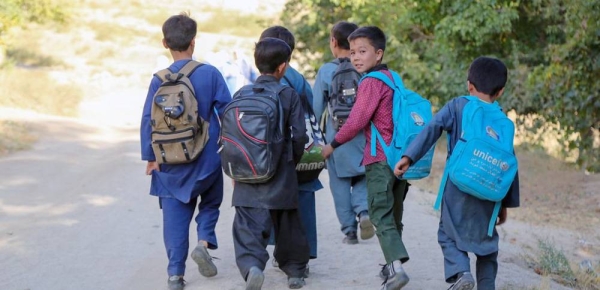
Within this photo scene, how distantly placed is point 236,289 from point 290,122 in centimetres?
113

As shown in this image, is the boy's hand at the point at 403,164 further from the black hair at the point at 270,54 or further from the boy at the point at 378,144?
the black hair at the point at 270,54

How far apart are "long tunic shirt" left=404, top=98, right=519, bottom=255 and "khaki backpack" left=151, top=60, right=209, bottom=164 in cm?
134

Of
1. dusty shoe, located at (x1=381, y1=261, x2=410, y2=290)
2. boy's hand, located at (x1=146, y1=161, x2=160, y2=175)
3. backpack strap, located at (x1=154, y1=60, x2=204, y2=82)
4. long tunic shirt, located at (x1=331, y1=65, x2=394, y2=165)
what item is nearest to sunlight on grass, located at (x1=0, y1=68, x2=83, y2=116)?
boy's hand, located at (x1=146, y1=161, x2=160, y2=175)

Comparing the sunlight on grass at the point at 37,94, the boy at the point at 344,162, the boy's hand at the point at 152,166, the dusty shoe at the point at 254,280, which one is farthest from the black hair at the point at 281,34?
the sunlight on grass at the point at 37,94

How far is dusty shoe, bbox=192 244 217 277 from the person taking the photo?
5688mm

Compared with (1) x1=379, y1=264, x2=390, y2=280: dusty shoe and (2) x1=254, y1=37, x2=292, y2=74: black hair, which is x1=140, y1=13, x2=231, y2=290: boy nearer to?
(2) x1=254, y1=37, x2=292, y2=74: black hair

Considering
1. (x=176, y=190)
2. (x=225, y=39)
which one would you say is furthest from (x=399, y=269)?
(x=225, y=39)

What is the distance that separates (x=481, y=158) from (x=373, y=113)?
847 millimetres

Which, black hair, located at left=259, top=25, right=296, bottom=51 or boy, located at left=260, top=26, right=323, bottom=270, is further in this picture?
black hair, located at left=259, top=25, right=296, bottom=51

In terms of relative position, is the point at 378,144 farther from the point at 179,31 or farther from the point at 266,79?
the point at 179,31

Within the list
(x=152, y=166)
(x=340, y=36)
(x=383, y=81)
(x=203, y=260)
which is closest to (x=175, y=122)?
(x=152, y=166)

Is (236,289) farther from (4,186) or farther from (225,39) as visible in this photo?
(225,39)

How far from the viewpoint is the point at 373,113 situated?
5.59m

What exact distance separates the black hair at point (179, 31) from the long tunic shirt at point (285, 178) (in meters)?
0.78
